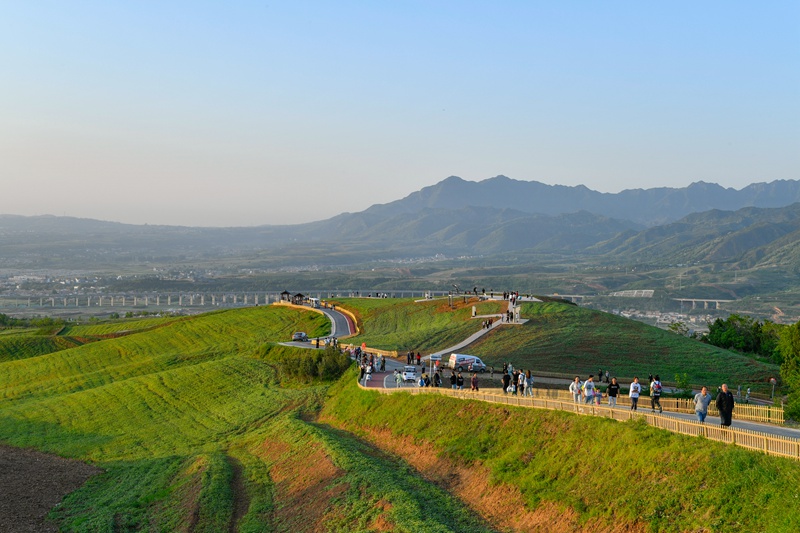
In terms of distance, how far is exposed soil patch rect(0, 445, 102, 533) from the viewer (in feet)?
99.5

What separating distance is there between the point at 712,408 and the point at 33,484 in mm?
29306

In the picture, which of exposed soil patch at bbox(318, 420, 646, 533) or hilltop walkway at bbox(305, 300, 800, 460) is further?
exposed soil patch at bbox(318, 420, 646, 533)

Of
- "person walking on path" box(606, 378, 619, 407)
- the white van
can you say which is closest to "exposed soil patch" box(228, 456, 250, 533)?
"person walking on path" box(606, 378, 619, 407)

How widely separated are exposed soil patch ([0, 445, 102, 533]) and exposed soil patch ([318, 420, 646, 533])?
46.2 feet

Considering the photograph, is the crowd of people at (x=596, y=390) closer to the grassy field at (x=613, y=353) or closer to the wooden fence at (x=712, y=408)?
the wooden fence at (x=712, y=408)

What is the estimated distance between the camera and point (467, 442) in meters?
30.3

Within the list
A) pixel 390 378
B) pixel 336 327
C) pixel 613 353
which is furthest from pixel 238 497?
pixel 336 327

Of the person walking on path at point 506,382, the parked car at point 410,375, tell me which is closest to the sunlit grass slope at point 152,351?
the parked car at point 410,375

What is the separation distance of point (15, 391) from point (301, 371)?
2969 centimetres

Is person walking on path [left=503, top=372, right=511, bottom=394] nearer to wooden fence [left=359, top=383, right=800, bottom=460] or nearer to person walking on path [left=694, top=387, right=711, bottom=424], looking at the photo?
wooden fence [left=359, top=383, right=800, bottom=460]

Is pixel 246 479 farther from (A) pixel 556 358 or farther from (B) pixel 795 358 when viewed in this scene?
(B) pixel 795 358

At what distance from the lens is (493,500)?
25172 mm

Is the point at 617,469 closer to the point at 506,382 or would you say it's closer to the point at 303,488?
the point at 506,382

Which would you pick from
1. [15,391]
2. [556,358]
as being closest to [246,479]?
[556,358]
